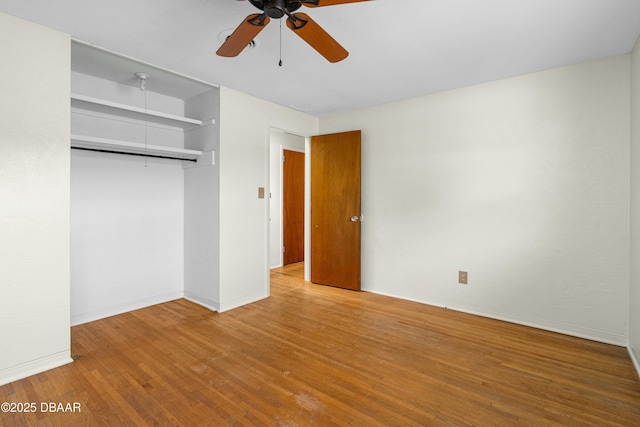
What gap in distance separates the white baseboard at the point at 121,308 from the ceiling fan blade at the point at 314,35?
3138 mm

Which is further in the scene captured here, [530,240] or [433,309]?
[433,309]

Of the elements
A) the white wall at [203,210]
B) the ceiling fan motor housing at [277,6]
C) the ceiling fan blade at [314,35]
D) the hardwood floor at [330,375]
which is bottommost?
the hardwood floor at [330,375]

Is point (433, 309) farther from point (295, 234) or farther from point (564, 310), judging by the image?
point (295, 234)

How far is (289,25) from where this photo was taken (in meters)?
1.57

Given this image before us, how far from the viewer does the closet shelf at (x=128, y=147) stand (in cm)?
256

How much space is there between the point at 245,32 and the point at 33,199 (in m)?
1.85

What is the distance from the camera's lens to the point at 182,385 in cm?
200

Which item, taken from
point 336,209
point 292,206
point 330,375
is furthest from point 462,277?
point 292,206

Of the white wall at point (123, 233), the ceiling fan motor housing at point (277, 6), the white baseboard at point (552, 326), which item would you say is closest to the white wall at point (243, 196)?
the white wall at point (123, 233)

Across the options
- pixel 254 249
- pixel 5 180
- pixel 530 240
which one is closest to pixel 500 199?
pixel 530 240

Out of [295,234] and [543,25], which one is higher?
[543,25]

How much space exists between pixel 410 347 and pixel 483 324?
94 centimetres

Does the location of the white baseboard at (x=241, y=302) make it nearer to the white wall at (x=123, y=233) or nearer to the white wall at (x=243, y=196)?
the white wall at (x=243, y=196)

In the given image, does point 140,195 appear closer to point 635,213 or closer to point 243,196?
point 243,196
